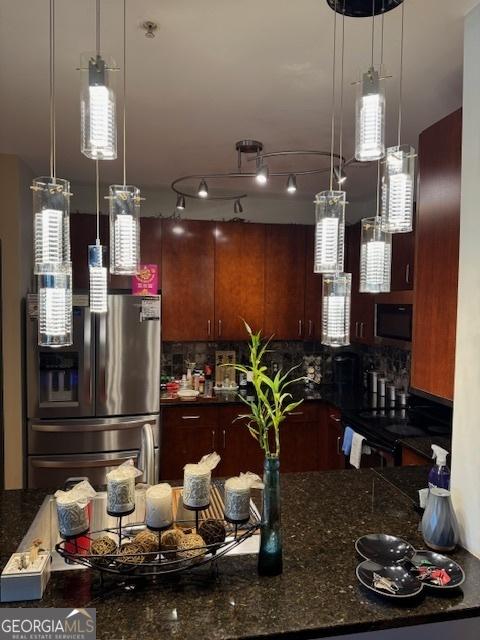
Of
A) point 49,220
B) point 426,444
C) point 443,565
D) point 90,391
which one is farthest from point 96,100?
point 90,391

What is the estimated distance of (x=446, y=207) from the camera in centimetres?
173

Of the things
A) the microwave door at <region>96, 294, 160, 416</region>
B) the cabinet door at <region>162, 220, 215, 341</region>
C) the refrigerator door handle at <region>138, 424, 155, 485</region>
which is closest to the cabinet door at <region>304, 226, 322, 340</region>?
the cabinet door at <region>162, 220, 215, 341</region>

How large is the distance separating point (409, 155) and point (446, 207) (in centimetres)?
53

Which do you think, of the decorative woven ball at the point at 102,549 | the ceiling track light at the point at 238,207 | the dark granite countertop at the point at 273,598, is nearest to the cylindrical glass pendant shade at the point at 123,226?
the decorative woven ball at the point at 102,549

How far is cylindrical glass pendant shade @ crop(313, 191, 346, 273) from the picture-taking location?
135cm

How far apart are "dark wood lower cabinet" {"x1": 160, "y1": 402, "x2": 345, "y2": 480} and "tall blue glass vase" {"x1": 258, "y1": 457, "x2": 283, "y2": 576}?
7.88 feet

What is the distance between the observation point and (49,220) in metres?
1.19

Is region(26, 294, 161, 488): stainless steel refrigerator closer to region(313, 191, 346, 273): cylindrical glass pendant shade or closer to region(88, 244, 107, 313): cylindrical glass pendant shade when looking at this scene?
region(88, 244, 107, 313): cylindrical glass pendant shade

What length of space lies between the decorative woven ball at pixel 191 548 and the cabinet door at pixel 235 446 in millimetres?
2446

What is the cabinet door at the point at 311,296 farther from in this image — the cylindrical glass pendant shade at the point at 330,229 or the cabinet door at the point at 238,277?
the cylindrical glass pendant shade at the point at 330,229

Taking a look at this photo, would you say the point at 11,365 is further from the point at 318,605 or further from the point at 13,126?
the point at 318,605

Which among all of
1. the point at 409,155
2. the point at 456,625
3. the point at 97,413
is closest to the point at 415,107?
the point at 409,155

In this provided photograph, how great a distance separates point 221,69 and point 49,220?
1117mm

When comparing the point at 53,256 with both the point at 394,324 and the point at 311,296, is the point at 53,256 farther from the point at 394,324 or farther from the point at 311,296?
the point at 311,296
